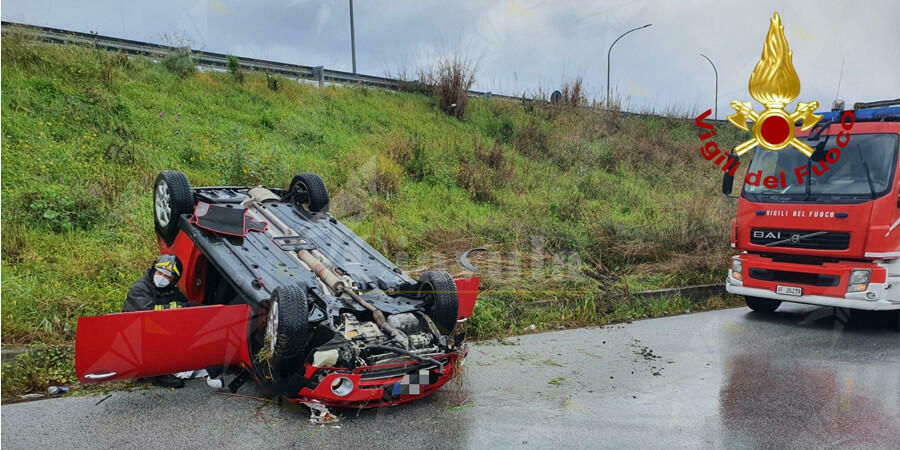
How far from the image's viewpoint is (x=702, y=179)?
16.8m

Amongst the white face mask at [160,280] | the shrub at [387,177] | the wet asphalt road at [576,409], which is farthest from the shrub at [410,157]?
the white face mask at [160,280]

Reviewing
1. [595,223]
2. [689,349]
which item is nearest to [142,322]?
[689,349]

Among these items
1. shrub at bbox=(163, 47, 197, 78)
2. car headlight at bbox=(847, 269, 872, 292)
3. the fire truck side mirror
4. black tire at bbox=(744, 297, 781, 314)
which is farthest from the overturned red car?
shrub at bbox=(163, 47, 197, 78)

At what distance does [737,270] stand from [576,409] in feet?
13.1

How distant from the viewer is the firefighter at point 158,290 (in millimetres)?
4939

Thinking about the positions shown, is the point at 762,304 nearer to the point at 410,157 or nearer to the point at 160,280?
the point at 410,157

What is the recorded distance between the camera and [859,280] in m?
→ 6.52

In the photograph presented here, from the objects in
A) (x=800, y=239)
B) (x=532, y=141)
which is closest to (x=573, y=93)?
(x=532, y=141)

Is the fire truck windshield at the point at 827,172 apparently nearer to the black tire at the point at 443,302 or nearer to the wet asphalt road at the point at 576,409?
the wet asphalt road at the point at 576,409

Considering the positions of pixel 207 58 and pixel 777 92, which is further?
pixel 207 58

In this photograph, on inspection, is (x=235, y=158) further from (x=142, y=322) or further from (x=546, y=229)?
(x=142, y=322)

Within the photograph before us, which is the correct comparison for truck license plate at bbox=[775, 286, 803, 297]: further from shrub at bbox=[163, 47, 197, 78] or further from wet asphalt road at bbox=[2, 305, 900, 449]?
shrub at bbox=[163, 47, 197, 78]

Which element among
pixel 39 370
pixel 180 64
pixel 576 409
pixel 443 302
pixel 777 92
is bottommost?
pixel 576 409

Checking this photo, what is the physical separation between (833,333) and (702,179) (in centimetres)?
1046
